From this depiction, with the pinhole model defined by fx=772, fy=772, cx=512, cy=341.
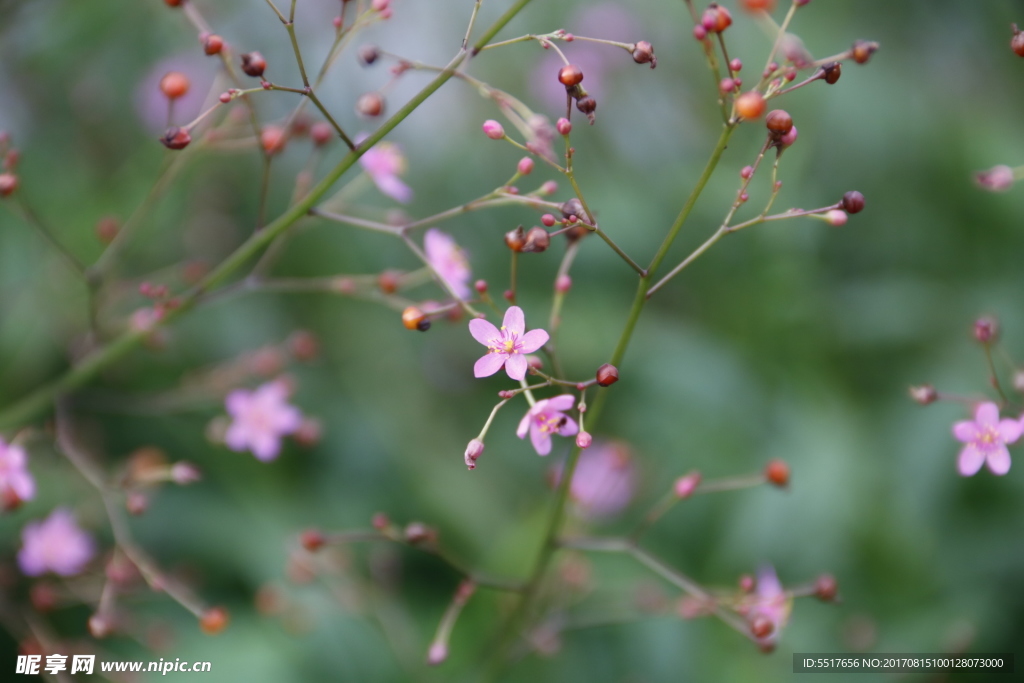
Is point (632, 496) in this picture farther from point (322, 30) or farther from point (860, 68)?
point (322, 30)

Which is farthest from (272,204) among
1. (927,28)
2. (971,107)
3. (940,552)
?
(927,28)

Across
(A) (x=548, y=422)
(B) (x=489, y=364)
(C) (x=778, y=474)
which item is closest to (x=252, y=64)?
(B) (x=489, y=364)

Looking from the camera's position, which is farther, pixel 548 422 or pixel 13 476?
pixel 13 476

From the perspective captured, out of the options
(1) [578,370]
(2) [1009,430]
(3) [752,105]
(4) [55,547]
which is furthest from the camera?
(1) [578,370]

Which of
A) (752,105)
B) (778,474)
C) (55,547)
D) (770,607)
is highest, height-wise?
(752,105)

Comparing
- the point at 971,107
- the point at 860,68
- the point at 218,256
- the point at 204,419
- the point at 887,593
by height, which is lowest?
the point at 887,593

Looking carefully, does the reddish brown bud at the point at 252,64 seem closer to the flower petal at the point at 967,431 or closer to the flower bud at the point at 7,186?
the flower bud at the point at 7,186

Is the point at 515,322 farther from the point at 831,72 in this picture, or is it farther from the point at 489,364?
the point at 831,72
